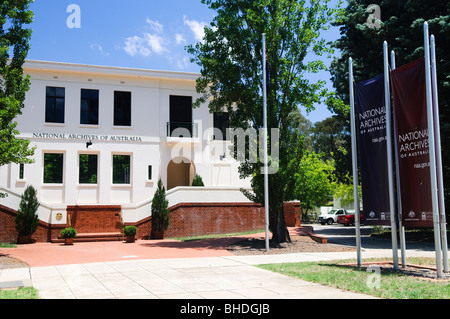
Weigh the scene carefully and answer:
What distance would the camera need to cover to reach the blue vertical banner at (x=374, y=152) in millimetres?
11961

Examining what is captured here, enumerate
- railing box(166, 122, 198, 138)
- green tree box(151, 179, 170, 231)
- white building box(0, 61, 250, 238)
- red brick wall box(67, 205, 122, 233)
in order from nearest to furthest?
1. red brick wall box(67, 205, 122, 233)
2. green tree box(151, 179, 170, 231)
3. white building box(0, 61, 250, 238)
4. railing box(166, 122, 198, 138)

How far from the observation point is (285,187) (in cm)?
1927

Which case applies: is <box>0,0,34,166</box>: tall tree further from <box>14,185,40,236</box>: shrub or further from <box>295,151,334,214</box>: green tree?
<box>295,151,334,214</box>: green tree

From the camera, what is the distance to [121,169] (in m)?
26.9

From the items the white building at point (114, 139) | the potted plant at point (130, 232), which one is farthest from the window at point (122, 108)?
the potted plant at point (130, 232)

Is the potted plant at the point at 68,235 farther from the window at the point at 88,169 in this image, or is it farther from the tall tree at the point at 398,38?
the tall tree at the point at 398,38

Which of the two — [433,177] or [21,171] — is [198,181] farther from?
[433,177]

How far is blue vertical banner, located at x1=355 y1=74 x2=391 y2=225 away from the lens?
39.2 ft

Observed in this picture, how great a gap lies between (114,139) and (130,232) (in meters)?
6.71

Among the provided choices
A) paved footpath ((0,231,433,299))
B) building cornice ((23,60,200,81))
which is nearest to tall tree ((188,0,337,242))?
paved footpath ((0,231,433,299))

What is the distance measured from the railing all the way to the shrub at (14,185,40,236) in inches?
361

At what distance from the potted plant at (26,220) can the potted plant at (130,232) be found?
4.41 meters
